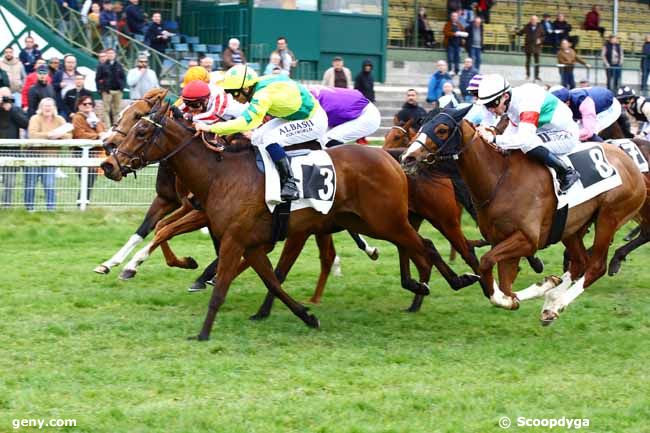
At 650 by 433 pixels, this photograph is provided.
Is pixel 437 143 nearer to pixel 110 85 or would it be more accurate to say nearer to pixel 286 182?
pixel 286 182

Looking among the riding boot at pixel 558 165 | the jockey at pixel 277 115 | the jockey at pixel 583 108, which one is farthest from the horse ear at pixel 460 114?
the jockey at pixel 583 108

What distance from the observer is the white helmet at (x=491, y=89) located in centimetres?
805

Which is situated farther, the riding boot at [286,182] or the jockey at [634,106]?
the jockey at [634,106]

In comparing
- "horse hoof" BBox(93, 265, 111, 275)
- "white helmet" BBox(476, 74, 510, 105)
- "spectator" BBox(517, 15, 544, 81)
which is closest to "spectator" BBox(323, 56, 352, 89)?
"spectator" BBox(517, 15, 544, 81)

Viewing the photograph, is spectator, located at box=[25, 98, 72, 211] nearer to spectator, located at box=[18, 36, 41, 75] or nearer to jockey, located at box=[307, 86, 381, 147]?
spectator, located at box=[18, 36, 41, 75]

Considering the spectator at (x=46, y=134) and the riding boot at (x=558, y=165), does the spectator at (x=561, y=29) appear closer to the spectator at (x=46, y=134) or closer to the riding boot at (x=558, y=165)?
the spectator at (x=46, y=134)

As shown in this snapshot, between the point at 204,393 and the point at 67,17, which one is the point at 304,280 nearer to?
the point at 204,393

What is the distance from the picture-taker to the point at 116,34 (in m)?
18.3

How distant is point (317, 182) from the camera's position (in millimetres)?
8086

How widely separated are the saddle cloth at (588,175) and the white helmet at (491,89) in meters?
0.68

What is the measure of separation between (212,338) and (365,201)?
1.49 meters

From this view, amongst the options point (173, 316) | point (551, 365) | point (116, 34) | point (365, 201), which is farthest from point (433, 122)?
point (116, 34)

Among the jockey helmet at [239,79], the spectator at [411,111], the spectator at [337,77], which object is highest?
the spectator at [337,77]

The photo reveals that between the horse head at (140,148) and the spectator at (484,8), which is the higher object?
the spectator at (484,8)
